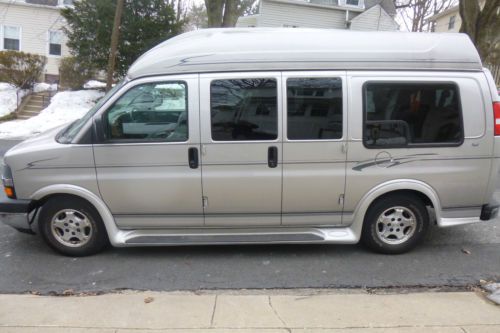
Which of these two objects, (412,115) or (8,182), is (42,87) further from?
(412,115)

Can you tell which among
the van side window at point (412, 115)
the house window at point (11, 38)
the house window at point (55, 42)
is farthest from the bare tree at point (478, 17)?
the house window at point (11, 38)

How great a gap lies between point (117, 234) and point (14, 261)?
112cm

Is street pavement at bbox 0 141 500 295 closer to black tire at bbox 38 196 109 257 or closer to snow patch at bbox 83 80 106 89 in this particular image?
black tire at bbox 38 196 109 257

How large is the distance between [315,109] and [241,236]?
1.49 m

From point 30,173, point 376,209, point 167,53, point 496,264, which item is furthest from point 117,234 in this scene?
point 496,264

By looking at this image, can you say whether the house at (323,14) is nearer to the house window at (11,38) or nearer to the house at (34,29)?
the house at (34,29)

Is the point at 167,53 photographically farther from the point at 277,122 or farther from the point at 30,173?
the point at 30,173

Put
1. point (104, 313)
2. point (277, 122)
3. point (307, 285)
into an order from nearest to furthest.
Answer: point (104, 313) < point (307, 285) < point (277, 122)

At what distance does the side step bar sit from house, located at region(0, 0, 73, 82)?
64.3 ft

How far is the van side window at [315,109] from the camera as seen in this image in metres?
4.24

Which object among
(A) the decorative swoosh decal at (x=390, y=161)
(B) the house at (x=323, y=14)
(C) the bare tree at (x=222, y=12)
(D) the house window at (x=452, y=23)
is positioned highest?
(D) the house window at (x=452, y=23)

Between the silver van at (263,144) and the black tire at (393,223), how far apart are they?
0.03m

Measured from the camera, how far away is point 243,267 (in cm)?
433

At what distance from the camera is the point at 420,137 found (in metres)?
4.36
